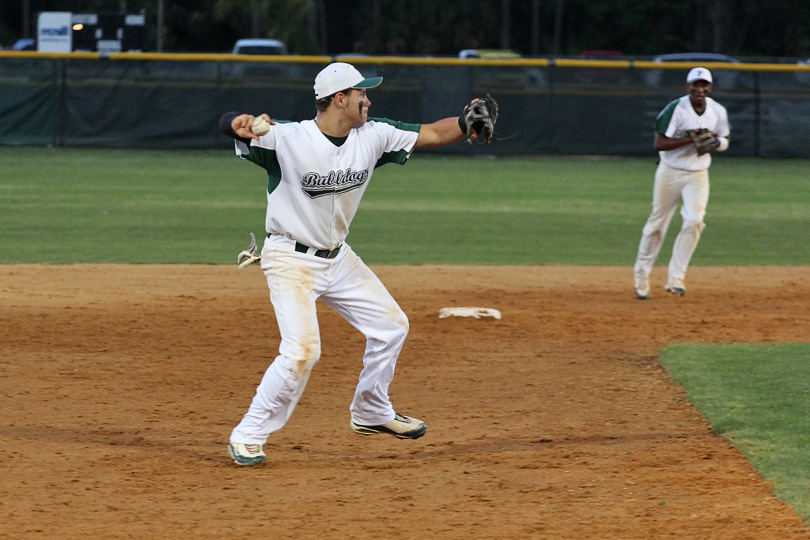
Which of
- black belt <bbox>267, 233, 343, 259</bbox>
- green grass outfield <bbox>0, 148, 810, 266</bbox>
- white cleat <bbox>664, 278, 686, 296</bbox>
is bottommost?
green grass outfield <bbox>0, 148, 810, 266</bbox>

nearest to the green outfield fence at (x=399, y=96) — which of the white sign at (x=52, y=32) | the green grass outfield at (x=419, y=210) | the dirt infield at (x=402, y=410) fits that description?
the green grass outfield at (x=419, y=210)

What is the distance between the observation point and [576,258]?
13492mm

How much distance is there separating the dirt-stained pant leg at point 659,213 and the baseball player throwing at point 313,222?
527 centimetres

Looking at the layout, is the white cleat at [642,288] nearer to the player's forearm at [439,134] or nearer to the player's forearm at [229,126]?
the player's forearm at [439,134]

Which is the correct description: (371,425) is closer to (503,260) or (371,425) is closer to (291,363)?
(291,363)

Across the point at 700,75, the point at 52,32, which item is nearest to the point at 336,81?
the point at 700,75

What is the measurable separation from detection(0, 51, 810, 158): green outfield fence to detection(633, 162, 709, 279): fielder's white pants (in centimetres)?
1435

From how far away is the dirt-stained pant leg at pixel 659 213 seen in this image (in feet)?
35.5

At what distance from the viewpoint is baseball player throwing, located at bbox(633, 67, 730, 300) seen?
1073cm

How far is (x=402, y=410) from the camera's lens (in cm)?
695

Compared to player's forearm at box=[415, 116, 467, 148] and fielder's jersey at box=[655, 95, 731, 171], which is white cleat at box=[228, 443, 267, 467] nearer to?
player's forearm at box=[415, 116, 467, 148]

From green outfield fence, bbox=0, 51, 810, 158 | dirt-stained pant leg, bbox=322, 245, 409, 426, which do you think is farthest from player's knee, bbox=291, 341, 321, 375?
green outfield fence, bbox=0, 51, 810, 158

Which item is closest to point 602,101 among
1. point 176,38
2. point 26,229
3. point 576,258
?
point 576,258

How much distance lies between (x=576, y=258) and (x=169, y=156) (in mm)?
13978
